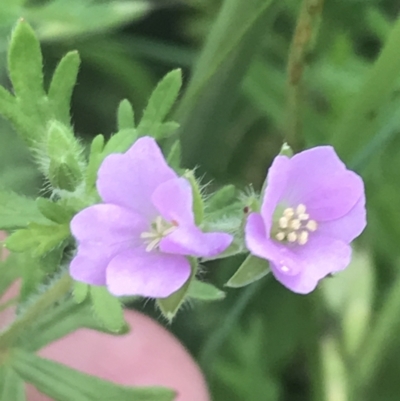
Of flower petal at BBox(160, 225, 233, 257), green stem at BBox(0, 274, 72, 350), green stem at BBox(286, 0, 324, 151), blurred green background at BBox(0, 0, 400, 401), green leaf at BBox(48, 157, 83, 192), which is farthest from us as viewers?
blurred green background at BBox(0, 0, 400, 401)

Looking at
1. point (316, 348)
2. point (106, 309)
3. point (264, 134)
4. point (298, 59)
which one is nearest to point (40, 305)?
point (106, 309)

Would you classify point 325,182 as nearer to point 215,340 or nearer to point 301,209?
point 301,209

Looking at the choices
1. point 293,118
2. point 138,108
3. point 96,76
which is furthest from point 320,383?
point 96,76

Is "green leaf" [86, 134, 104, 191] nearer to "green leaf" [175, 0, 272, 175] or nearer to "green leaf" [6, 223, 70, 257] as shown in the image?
"green leaf" [6, 223, 70, 257]

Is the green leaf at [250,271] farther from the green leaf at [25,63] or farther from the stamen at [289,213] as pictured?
the green leaf at [25,63]

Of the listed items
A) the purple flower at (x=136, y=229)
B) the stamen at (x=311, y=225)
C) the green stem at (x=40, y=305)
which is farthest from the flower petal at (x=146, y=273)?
the green stem at (x=40, y=305)

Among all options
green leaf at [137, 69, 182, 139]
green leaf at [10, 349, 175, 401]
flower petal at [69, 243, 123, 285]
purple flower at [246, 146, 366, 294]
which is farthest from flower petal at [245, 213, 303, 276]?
green leaf at [10, 349, 175, 401]
